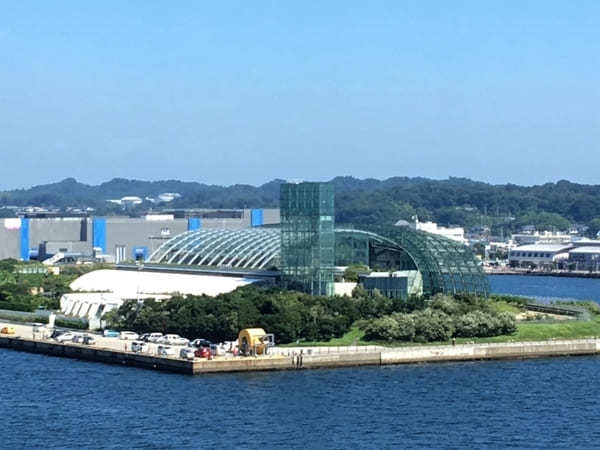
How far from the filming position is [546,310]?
66.2 meters

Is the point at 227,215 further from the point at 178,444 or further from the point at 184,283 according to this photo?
the point at 178,444

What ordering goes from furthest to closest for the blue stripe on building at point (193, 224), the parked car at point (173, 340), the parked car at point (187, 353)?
1. the blue stripe on building at point (193, 224)
2. the parked car at point (173, 340)
3. the parked car at point (187, 353)

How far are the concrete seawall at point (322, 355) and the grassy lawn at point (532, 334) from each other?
1020 millimetres

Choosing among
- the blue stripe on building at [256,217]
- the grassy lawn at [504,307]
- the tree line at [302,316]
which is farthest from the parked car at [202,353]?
the blue stripe on building at [256,217]

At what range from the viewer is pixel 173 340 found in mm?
55156

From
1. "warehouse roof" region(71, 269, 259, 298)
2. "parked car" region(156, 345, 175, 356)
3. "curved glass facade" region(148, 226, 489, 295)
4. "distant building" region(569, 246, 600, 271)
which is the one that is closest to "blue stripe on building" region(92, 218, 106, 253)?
"warehouse roof" region(71, 269, 259, 298)

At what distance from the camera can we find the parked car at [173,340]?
5484 centimetres

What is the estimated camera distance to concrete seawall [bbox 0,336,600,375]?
5091 centimetres

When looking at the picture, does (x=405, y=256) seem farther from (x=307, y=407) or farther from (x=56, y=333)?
(x=307, y=407)

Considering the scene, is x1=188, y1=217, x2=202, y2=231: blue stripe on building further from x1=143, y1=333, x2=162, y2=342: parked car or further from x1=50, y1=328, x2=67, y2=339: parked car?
x1=143, y1=333, x2=162, y2=342: parked car

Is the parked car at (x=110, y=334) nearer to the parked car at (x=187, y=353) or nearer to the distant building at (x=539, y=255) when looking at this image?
the parked car at (x=187, y=353)

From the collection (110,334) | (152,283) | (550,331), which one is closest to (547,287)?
(152,283)

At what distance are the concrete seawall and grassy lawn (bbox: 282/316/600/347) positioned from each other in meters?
1.02

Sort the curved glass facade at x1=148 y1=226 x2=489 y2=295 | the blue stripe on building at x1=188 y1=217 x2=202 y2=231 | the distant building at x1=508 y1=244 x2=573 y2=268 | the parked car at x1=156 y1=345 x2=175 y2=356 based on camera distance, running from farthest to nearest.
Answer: the distant building at x1=508 y1=244 x2=573 y2=268 → the blue stripe on building at x1=188 y1=217 x2=202 y2=231 → the curved glass facade at x1=148 y1=226 x2=489 y2=295 → the parked car at x1=156 y1=345 x2=175 y2=356
